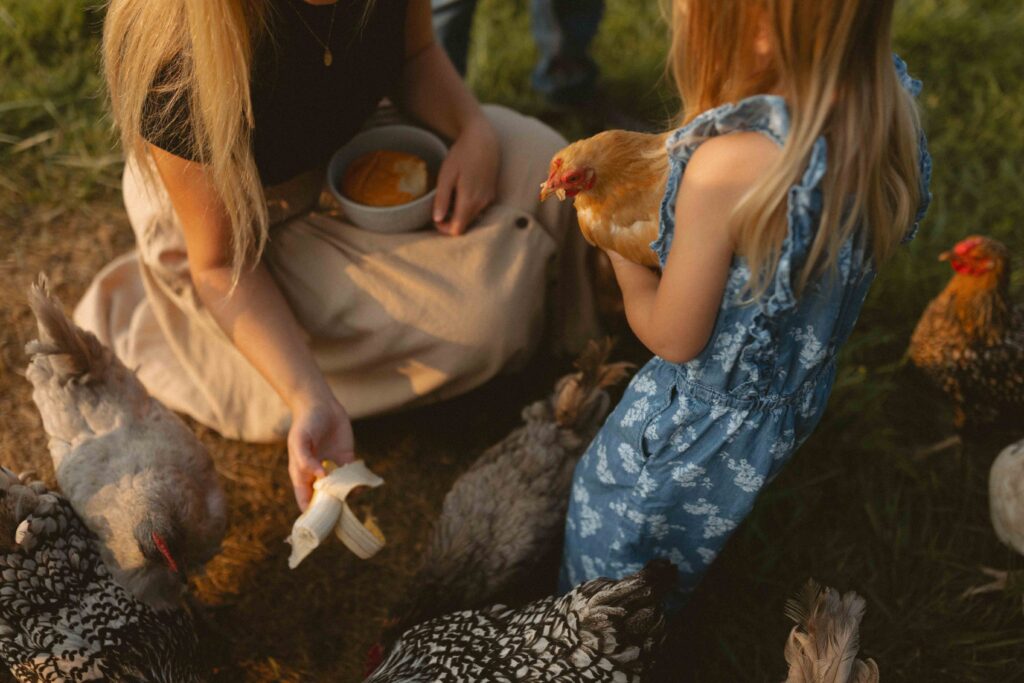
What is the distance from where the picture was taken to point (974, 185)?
2.90 metres

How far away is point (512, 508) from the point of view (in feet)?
6.00

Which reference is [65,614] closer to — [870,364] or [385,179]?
[385,179]

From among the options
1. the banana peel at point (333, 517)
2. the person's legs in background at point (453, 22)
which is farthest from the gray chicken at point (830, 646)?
the person's legs in background at point (453, 22)

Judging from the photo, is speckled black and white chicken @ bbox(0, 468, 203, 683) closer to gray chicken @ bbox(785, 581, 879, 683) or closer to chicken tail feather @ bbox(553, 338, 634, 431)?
chicken tail feather @ bbox(553, 338, 634, 431)

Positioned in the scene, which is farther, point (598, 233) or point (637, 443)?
point (637, 443)

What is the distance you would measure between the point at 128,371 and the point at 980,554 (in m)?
2.27

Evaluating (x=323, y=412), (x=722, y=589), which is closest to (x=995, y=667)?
(x=722, y=589)

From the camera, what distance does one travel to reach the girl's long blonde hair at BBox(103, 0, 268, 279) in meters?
1.41

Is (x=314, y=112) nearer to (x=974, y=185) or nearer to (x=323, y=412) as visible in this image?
(x=323, y=412)

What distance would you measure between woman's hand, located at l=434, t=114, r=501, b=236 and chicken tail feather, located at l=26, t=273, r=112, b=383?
2.92 ft

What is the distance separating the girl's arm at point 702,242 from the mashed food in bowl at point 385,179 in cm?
91

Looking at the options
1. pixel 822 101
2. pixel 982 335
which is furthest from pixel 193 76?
pixel 982 335

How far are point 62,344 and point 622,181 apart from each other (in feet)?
4.53

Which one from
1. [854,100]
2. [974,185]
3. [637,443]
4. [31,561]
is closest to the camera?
[854,100]
